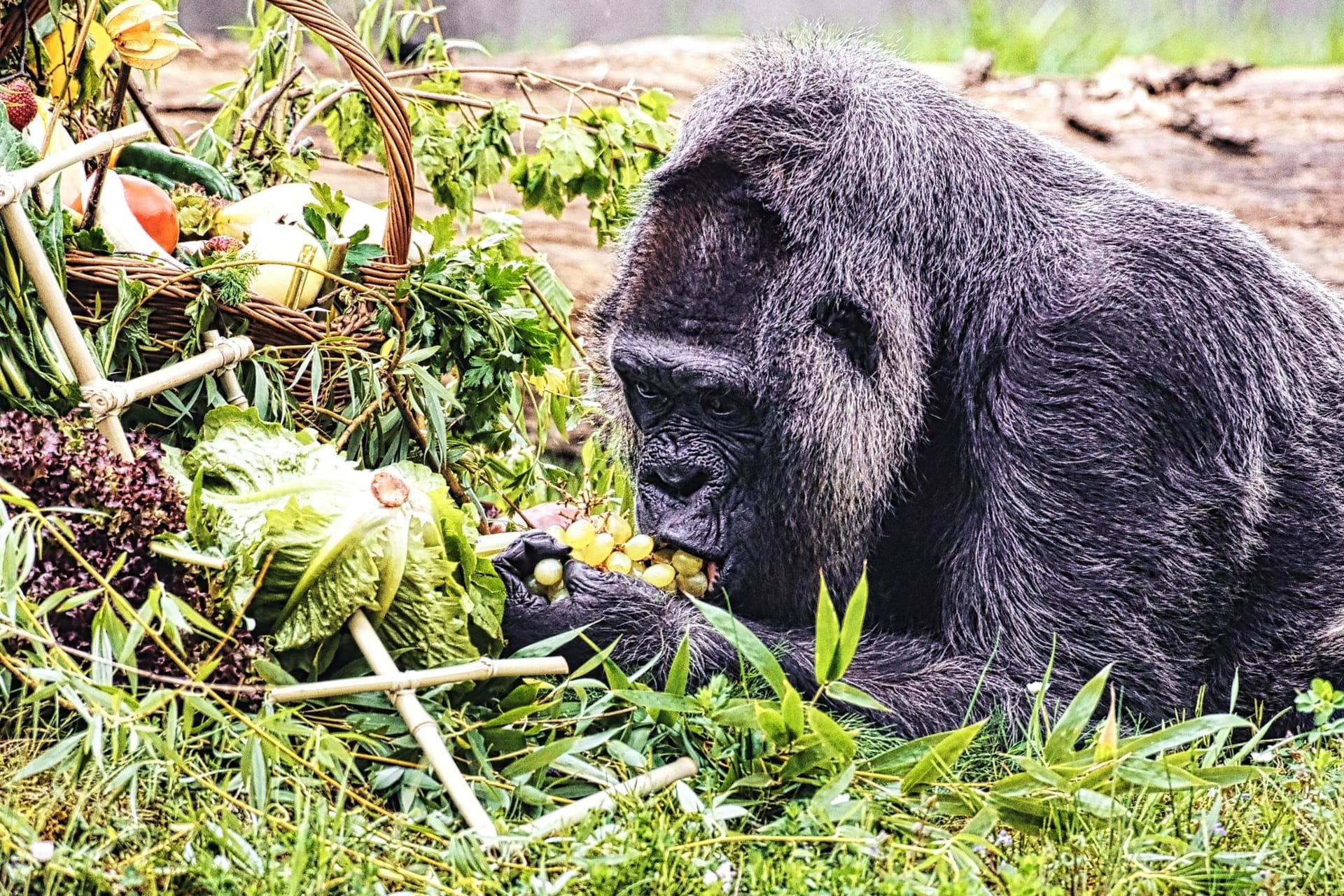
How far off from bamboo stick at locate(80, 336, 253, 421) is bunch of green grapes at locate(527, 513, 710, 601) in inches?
28.4

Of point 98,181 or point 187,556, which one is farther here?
point 98,181

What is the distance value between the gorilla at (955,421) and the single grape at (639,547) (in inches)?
1.8

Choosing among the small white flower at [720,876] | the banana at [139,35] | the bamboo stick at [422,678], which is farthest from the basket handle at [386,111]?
the small white flower at [720,876]

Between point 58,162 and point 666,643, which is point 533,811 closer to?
point 666,643

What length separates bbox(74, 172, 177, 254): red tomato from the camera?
266 cm

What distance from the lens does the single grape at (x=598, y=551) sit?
9.02 feet

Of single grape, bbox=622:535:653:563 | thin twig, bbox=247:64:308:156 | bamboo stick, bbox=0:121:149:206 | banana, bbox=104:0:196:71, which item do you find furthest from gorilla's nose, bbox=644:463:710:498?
thin twig, bbox=247:64:308:156

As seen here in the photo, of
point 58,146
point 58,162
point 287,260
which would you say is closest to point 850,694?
point 287,260

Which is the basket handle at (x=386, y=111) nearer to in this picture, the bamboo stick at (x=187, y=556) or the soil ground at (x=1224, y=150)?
the bamboo stick at (x=187, y=556)

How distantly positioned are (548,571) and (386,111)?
100 centimetres

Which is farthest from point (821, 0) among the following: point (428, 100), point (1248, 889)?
point (1248, 889)

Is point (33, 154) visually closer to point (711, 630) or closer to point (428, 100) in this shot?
point (711, 630)

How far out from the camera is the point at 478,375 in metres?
2.79

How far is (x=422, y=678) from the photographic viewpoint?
2.04 meters
